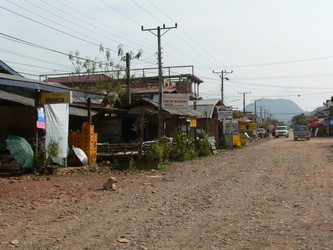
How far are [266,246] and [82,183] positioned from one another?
7843 millimetres

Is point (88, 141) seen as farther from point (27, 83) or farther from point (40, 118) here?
point (27, 83)

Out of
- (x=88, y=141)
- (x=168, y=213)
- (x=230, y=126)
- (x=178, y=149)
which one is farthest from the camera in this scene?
(x=230, y=126)

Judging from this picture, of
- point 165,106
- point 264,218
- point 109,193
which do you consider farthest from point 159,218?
point 165,106

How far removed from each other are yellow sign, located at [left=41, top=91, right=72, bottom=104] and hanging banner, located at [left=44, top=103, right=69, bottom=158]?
46 cm

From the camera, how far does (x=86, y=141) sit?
16.0m

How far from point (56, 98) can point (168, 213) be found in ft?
23.8

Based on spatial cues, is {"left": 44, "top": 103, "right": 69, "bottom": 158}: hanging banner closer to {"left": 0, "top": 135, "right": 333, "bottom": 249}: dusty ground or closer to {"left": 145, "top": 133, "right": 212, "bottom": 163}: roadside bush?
{"left": 0, "top": 135, "right": 333, "bottom": 249}: dusty ground

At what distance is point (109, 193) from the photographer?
10555 millimetres

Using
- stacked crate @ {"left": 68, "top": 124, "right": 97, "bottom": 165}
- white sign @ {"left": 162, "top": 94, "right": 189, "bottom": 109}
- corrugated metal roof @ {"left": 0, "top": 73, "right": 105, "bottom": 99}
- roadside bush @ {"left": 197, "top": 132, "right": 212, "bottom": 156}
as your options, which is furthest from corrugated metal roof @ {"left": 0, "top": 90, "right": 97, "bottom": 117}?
roadside bush @ {"left": 197, "top": 132, "right": 212, "bottom": 156}

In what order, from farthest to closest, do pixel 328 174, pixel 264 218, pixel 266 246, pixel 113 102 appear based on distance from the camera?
pixel 113 102
pixel 328 174
pixel 264 218
pixel 266 246

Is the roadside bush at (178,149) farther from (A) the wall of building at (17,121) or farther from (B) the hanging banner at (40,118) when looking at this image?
(A) the wall of building at (17,121)

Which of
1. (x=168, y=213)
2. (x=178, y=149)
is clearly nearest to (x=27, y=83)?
(x=168, y=213)

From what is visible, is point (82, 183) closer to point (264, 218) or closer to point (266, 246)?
point (264, 218)

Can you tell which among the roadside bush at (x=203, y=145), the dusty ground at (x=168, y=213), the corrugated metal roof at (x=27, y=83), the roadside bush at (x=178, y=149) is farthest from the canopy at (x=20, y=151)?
the roadside bush at (x=203, y=145)
